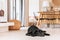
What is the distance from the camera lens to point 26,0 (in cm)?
924

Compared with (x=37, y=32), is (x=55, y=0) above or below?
above

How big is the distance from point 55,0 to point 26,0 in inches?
65.4

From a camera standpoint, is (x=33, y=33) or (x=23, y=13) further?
(x=23, y=13)

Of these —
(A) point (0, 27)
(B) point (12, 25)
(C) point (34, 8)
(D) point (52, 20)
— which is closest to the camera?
(A) point (0, 27)

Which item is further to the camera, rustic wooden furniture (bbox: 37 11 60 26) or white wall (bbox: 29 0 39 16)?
white wall (bbox: 29 0 39 16)

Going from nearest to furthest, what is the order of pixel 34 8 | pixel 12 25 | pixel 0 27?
pixel 0 27, pixel 12 25, pixel 34 8

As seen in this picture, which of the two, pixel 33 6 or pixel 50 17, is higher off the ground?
pixel 33 6

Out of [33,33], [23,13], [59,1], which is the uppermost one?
[59,1]

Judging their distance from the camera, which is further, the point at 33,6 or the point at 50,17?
the point at 33,6

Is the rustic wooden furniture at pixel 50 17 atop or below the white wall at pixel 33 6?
below

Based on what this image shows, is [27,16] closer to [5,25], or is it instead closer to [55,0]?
[55,0]

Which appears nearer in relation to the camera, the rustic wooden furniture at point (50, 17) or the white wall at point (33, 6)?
the rustic wooden furniture at point (50, 17)

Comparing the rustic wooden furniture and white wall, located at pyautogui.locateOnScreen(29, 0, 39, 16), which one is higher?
white wall, located at pyautogui.locateOnScreen(29, 0, 39, 16)

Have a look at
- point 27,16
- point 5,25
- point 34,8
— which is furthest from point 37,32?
point 34,8
